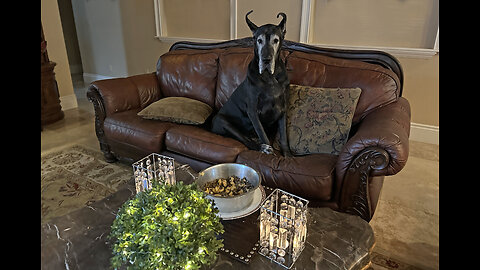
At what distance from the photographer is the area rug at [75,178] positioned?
2108 millimetres

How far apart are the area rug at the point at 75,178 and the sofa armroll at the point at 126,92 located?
1.63ft

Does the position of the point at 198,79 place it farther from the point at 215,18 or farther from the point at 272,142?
the point at 215,18

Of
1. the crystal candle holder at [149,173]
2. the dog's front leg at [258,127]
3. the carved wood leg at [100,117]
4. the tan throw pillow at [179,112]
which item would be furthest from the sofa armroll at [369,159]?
the carved wood leg at [100,117]

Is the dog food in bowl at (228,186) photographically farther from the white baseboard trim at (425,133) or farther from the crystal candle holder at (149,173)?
the white baseboard trim at (425,133)

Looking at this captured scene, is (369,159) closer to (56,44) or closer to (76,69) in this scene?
(56,44)

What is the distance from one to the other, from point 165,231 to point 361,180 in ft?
3.66

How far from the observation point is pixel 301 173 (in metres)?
1.69

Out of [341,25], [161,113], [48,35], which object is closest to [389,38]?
[341,25]

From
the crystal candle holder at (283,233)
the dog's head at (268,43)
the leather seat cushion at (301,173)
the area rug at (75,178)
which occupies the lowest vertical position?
the area rug at (75,178)

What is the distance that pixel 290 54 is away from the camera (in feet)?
7.66

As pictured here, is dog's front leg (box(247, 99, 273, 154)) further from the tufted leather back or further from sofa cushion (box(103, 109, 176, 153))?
sofa cushion (box(103, 109, 176, 153))

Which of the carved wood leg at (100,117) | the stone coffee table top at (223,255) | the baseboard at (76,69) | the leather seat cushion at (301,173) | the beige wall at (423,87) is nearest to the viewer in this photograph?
the stone coffee table top at (223,255)

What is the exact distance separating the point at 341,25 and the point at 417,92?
41.3 inches

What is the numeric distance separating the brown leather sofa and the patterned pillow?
90mm
